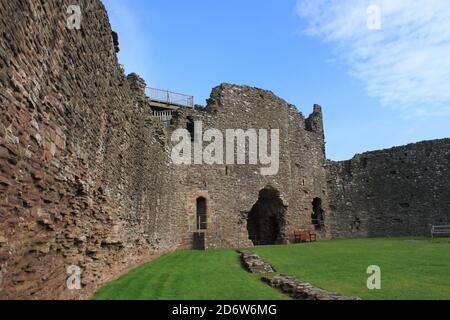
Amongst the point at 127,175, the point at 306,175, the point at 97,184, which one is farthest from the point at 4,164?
the point at 306,175

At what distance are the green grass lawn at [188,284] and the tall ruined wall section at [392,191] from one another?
1598 centimetres

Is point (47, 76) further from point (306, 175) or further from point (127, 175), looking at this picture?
point (306, 175)

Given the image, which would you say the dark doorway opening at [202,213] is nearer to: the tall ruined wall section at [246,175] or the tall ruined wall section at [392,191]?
the tall ruined wall section at [246,175]

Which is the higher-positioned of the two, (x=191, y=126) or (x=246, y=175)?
(x=191, y=126)

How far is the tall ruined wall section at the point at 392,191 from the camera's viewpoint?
80.9 ft

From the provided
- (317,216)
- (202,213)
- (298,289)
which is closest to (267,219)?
(317,216)

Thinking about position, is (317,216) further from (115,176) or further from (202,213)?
(115,176)

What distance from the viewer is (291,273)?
10.5 meters

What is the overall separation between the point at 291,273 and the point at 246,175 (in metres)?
11.7

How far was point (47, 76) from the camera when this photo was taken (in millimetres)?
5508

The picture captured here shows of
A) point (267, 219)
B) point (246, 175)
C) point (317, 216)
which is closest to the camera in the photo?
point (246, 175)

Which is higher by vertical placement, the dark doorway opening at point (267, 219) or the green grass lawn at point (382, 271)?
the dark doorway opening at point (267, 219)

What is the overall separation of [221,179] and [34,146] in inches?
629

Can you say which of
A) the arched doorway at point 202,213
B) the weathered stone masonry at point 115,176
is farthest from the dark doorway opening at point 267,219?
the arched doorway at point 202,213
